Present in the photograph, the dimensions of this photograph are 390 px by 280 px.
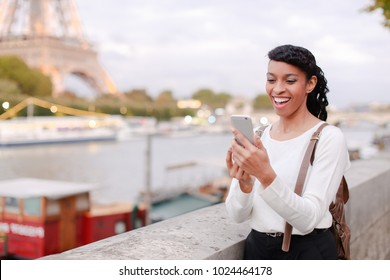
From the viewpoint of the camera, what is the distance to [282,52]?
3.78ft

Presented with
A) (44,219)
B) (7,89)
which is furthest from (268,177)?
(7,89)

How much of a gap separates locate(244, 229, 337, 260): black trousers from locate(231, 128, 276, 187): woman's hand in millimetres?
207

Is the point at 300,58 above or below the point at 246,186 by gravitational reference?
above

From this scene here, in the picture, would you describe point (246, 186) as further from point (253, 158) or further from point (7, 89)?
point (7, 89)

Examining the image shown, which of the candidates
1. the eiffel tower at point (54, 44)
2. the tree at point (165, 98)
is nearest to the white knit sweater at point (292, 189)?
the eiffel tower at point (54, 44)

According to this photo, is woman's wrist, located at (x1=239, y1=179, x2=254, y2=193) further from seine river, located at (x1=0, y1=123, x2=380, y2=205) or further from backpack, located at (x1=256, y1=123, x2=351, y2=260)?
seine river, located at (x1=0, y1=123, x2=380, y2=205)

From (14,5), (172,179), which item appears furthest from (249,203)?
(14,5)

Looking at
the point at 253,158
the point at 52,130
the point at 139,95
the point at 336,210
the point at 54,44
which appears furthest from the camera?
the point at 139,95

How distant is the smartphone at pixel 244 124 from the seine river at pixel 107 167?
32.0ft

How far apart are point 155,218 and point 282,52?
8.01 m

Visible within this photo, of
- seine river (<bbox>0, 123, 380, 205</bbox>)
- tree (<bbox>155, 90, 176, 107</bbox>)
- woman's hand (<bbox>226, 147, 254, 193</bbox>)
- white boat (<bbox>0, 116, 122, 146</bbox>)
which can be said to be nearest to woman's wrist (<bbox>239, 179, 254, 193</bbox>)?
woman's hand (<bbox>226, 147, 254, 193</bbox>)

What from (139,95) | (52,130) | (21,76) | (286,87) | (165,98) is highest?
(21,76)

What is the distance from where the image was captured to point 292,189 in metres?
1.13

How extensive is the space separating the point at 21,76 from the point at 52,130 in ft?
39.3
